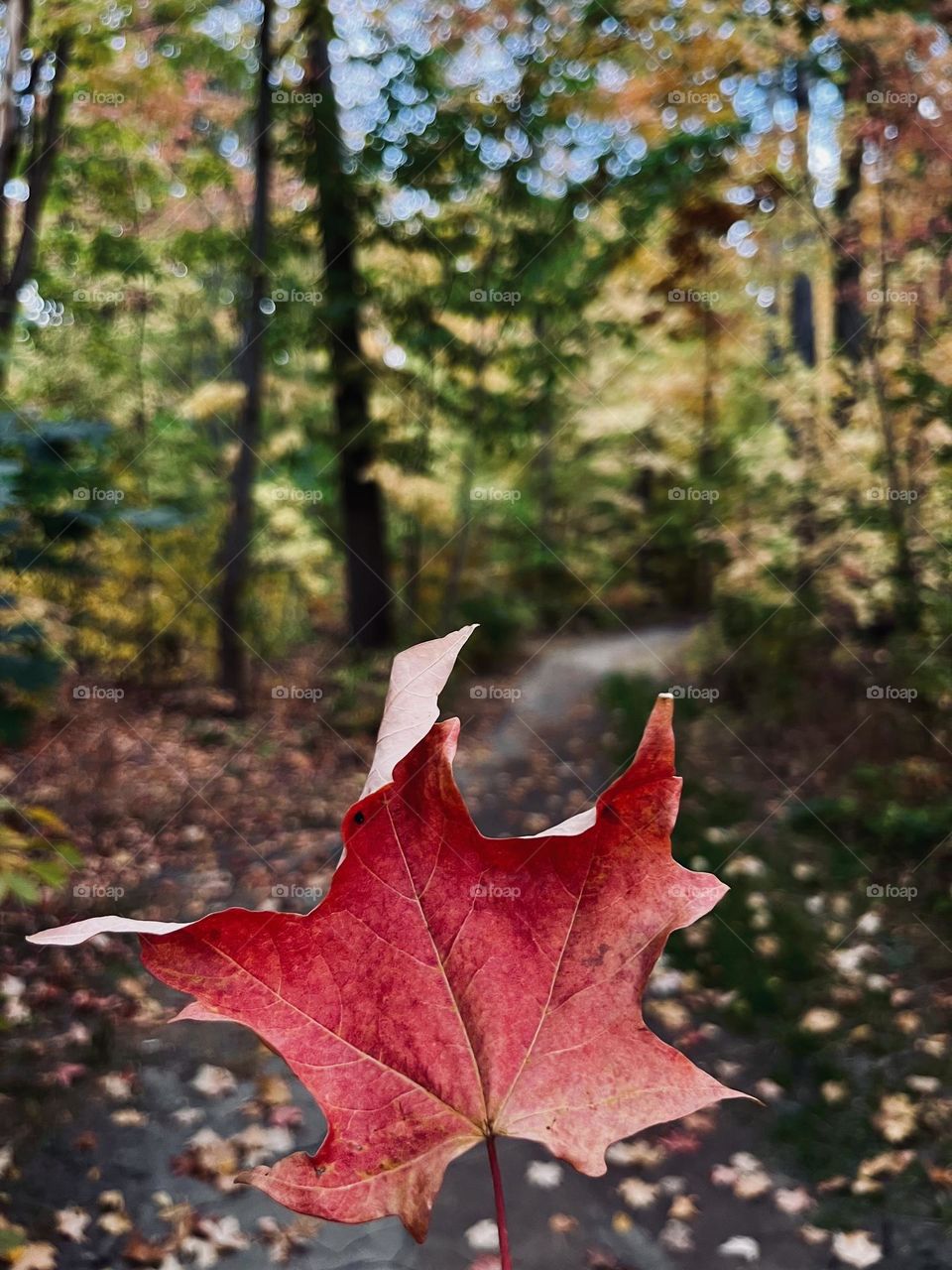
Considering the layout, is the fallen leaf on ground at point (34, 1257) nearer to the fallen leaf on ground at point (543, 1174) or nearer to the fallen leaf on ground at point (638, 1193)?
the fallen leaf on ground at point (543, 1174)

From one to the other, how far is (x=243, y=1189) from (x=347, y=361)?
16.1ft

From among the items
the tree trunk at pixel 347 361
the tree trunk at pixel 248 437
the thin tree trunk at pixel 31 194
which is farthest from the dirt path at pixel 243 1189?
the tree trunk at pixel 347 361

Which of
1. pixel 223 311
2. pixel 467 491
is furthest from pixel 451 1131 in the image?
pixel 223 311

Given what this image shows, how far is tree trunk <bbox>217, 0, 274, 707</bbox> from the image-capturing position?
Answer: 216 inches

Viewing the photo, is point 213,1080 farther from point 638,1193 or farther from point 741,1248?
point 741,1248

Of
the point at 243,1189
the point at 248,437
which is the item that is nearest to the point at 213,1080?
the point at 243,1189

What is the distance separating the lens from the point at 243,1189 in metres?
2.38

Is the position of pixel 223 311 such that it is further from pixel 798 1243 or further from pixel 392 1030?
pixel 392 1030

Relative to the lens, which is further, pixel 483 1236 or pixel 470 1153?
pixel 470 1153

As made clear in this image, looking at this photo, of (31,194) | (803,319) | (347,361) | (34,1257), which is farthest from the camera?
(803,319)

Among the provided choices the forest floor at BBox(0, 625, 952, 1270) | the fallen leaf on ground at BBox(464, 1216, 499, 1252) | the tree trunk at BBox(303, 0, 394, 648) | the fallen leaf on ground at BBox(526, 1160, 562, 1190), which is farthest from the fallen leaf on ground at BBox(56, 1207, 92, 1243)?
the tree trunk at BBox(303, 0, 394, 648)

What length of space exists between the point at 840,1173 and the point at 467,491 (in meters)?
5.31

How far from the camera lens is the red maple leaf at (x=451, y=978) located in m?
0.41

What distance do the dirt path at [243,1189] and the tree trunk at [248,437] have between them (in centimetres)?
295
